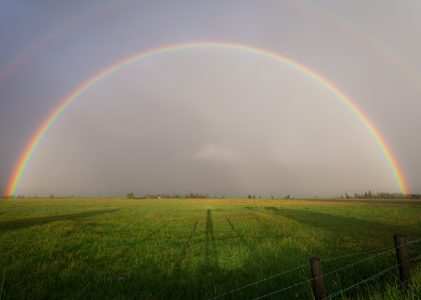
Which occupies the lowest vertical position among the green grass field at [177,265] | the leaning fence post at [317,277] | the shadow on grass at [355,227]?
the green grass field at [177,265]

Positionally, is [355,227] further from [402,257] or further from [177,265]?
[402,257]

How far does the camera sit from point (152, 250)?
14.9 m

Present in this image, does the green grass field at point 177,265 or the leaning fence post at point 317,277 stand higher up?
the leaning fence post at point 317,277

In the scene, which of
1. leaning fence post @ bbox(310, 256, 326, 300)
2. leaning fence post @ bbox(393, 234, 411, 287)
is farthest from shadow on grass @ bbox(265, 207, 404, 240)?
leaning fence post @ bbox(310, 256, 326, 300)

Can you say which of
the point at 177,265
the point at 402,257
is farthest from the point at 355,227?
the point at 402,257

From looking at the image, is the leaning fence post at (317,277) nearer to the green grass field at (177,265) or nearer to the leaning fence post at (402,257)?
the green grass field at (177,265)

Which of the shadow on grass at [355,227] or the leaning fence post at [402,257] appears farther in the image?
the shadow on grass at [355,227]

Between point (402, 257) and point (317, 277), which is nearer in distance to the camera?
point (317, 277)

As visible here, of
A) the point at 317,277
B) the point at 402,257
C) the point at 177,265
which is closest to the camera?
the point at 317,277

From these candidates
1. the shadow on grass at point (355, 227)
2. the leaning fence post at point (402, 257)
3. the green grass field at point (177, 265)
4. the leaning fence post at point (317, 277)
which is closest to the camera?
the leaning fence post at point (317, 277)

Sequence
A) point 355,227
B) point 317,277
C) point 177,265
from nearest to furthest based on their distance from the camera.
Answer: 1. point 317,277
2. point 177,265
3. point 355,227

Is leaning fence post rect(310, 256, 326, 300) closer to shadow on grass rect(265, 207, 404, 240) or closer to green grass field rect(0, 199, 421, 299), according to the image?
green grass field rect(0, 199, 421, 299)

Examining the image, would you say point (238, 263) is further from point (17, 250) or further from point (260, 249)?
point (17, 250)

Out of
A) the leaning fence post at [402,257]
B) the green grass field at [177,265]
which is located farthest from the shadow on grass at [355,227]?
the leaning fence post at [402,257]
